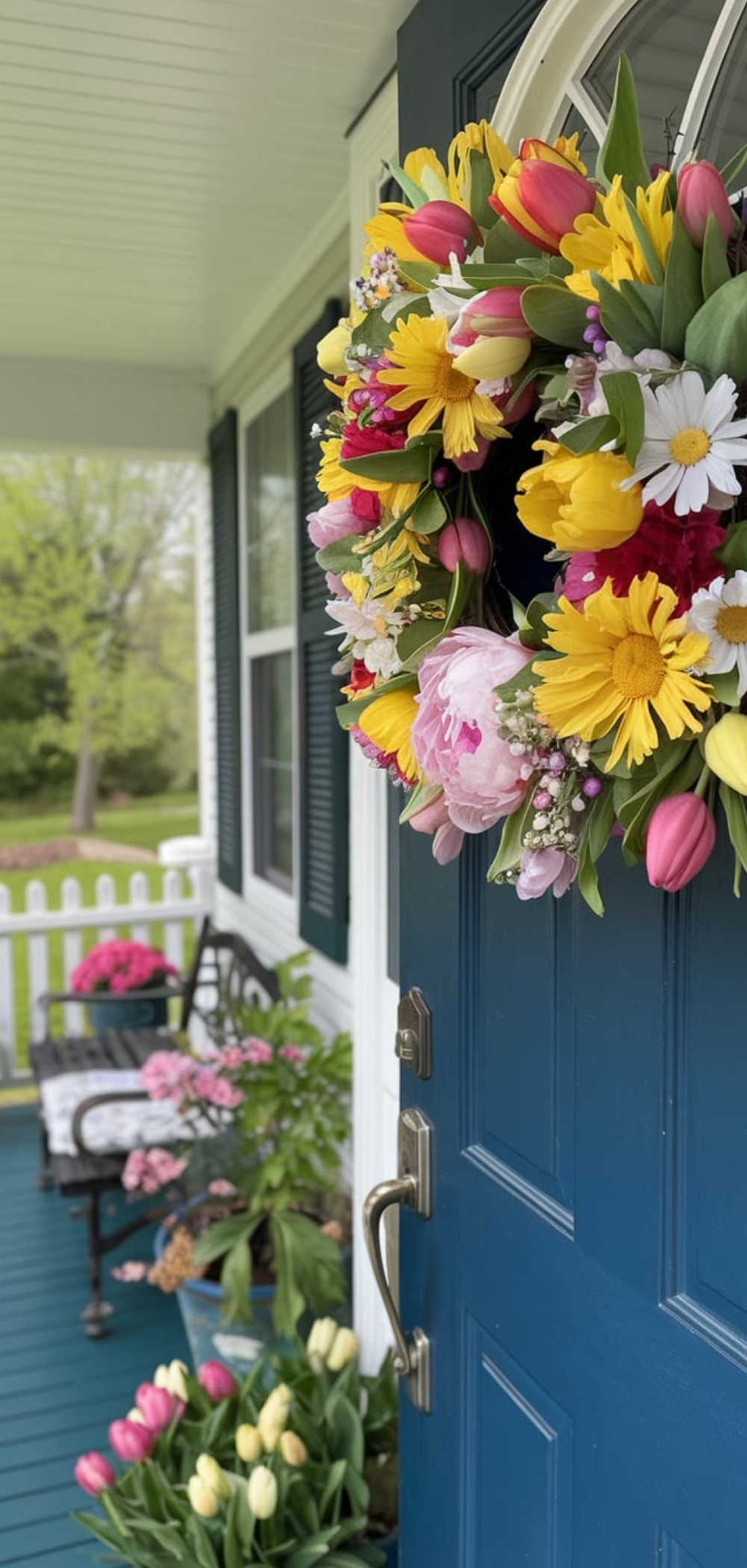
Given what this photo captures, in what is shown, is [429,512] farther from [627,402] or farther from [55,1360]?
[55,1360]

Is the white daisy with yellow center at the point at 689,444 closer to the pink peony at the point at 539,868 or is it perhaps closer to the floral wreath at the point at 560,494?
the floral wreath at the point at 560,494

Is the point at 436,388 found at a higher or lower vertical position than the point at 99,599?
lower

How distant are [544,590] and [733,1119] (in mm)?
483

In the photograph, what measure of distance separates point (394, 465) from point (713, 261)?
0.30m

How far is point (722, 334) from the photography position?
68cm

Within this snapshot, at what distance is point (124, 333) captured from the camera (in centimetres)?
364

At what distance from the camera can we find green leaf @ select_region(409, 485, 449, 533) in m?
0.93

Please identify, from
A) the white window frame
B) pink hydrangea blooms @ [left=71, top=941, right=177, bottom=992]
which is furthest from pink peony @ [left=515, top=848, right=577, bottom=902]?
pink hydrangea blooms @ [left=71, top=941, right=177, bottom=992]

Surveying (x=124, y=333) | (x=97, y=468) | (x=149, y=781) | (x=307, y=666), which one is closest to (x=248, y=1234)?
(x=307, y=666)

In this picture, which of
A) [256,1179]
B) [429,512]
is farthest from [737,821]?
[256,1179]

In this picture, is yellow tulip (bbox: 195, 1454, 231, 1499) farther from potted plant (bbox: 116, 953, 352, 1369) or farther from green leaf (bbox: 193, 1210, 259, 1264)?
green leaf (bbox: 193, 1210, 259, 1264)

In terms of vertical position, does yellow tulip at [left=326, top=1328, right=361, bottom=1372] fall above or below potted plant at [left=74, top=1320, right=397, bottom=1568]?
above

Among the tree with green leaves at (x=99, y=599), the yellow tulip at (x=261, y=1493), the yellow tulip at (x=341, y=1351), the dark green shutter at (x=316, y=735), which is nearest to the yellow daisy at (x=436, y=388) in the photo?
the yellow tulip at (x=261, y=1493)

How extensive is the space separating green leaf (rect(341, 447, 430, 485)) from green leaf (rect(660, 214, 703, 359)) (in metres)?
0.26
